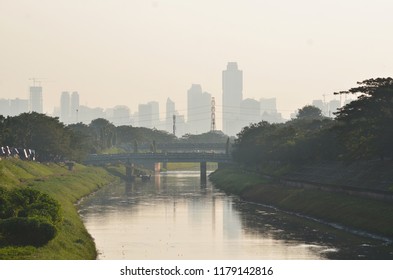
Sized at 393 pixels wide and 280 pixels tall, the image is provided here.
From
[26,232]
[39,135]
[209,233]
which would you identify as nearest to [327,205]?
[209,233]

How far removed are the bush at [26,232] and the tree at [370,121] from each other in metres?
50.8

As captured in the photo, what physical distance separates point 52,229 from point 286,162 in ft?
300

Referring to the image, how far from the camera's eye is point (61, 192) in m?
125

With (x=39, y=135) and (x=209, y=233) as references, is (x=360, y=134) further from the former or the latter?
(x=39, y=135)

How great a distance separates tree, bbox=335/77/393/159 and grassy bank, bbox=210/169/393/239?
7144mm

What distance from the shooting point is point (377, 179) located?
101 m

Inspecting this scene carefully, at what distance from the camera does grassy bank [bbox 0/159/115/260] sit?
200ft

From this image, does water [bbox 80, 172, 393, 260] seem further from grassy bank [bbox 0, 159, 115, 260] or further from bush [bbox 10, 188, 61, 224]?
bush [bbox 10, 188, 61, 224]

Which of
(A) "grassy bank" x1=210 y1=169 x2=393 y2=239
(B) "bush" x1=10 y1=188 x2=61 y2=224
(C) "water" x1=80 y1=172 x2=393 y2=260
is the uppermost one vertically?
(B) "bush" x1=10 y1=188 x2=61 y2=224

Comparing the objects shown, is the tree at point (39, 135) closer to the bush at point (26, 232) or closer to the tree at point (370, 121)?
the tree at point (370, 121)

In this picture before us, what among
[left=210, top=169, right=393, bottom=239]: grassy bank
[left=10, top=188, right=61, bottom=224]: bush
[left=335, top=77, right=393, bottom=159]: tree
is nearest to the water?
[left=210, top=169, right=393, bottom=239]: grassy bank

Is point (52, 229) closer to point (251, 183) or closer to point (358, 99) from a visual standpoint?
point (358, 99)
